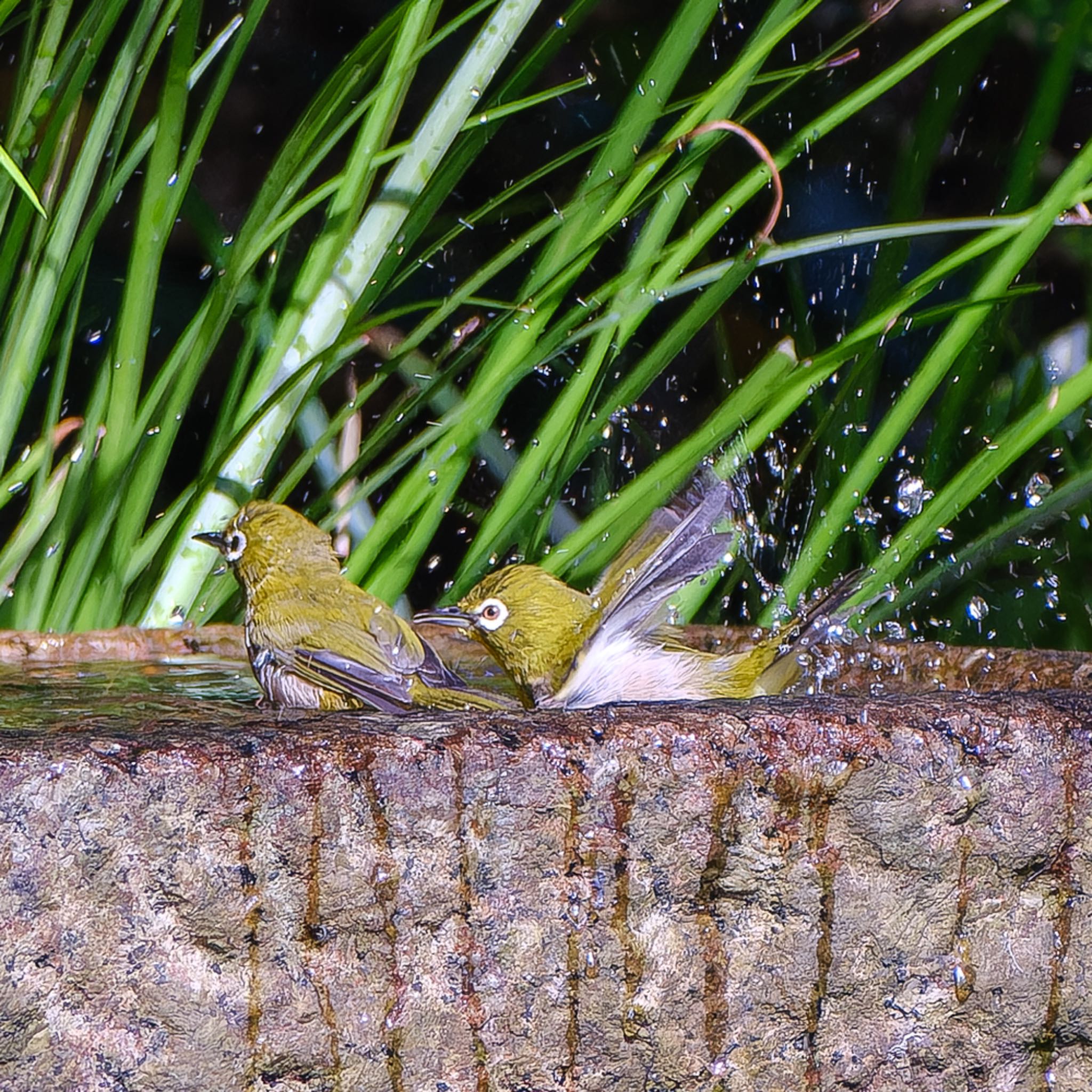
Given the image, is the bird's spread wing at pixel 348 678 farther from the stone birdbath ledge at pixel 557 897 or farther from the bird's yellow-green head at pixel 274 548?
the stone birdbath ledge at pixel 557 897

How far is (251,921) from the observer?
108 cm

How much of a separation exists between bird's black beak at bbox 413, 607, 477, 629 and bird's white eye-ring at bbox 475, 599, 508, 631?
1cm

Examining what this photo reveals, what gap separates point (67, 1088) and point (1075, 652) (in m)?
1.41

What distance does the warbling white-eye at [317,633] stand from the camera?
1.64 metres

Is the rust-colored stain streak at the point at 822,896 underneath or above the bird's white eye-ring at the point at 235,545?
underneath

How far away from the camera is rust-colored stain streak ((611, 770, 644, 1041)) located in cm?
116

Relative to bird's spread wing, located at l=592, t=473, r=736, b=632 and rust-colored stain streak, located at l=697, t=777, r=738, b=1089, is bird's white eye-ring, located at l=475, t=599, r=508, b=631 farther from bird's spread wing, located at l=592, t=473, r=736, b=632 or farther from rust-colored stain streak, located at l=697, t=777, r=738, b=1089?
rust-colored stain streak, located at l=697, t=777, r=738, b=1089

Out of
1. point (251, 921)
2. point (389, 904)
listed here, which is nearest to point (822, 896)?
point (389, 904)

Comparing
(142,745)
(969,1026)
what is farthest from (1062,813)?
(142,745)

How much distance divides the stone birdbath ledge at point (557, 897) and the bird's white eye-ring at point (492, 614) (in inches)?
18.8

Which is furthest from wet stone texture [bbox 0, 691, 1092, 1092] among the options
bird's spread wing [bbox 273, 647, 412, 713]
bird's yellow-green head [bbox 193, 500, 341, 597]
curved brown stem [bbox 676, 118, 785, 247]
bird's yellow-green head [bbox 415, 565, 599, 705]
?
curved brown stem [bbox 676, 118, 785, 247]

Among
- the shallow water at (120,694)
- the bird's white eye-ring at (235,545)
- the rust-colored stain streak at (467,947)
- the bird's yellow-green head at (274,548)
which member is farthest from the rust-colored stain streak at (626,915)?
the bird's white eye-ring at (235,545)

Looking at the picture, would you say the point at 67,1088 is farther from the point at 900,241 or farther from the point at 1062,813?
the point at 900,241

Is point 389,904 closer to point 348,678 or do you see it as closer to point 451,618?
point 348,678
